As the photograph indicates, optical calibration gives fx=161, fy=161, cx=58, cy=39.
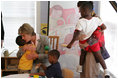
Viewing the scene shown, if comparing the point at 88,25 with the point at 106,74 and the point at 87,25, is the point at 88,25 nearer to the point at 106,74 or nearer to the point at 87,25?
the point at 87,25

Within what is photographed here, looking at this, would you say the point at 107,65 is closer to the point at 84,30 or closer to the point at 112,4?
the point at 84,30

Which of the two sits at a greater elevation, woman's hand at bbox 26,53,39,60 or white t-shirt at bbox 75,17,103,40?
white t-shirt at bbox 75,17,103,40

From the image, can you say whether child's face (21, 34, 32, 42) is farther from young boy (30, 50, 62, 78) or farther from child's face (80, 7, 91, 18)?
child's face (80, 7, 91, 18)

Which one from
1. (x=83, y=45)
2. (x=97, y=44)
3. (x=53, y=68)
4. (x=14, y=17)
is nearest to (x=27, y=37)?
(x=14, y=17)

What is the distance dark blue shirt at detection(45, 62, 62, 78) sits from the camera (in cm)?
121

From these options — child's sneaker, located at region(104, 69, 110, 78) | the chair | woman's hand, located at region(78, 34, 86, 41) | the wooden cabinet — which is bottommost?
child's sneaker, located at region(104, 69, 110, 78)

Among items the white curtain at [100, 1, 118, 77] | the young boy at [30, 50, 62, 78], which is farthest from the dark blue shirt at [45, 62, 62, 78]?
the white curtain at [100, 1, 118, 77]

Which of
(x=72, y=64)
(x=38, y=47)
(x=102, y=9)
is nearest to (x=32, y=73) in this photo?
(x=38, y=47)

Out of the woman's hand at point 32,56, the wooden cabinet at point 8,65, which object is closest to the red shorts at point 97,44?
the woman's hand at point 32,56

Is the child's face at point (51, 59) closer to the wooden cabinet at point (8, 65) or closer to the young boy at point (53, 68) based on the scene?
the young boy at point (53, 68)

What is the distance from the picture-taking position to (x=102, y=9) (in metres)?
1.23

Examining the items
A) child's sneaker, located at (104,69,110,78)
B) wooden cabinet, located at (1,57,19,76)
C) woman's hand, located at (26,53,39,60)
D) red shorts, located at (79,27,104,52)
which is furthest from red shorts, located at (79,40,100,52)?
wooden cabinet, located at (1,57,19,76)

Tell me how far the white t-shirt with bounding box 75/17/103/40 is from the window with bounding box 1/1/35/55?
1.17 ft

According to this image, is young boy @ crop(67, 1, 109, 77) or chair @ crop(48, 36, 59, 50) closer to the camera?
young boy @ crop(67, 1, 109, 77)
